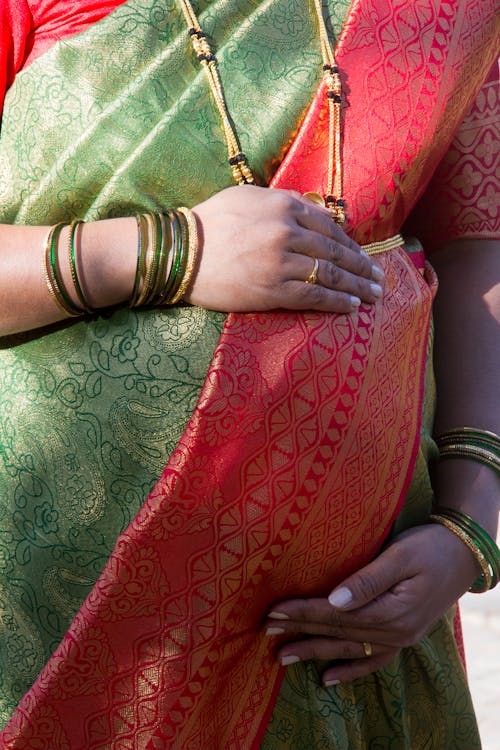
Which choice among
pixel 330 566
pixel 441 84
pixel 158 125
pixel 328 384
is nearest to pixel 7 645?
pixel 330 566

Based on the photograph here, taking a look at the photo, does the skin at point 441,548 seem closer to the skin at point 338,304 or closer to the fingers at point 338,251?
the skin at point 338,304

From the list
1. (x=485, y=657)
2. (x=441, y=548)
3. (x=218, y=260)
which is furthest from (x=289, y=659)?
(x=485, y=657)

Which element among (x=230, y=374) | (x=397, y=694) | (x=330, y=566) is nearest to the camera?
(x=230, y=374)

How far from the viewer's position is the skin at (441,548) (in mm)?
981

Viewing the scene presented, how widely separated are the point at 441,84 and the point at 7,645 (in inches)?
34.2

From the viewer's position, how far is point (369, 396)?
37.6 inches

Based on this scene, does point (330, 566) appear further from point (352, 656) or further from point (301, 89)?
point (301, 89)

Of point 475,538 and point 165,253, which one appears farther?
point 475,538

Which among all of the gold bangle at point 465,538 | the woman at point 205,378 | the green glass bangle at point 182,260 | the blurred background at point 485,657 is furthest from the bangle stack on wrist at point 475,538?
the blurred background at point 485,657

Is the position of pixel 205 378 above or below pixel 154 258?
below

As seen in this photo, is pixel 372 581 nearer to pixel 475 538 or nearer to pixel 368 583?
pixel 368 583

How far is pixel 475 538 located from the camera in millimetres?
1099

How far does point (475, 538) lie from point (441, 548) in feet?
0.23

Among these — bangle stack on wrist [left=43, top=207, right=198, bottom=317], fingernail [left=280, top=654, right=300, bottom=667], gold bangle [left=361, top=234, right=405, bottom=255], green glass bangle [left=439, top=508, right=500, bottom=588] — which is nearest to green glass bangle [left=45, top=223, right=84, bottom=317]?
bangle stack on wrist [left=43, top=207, right=198, bottom=317]
